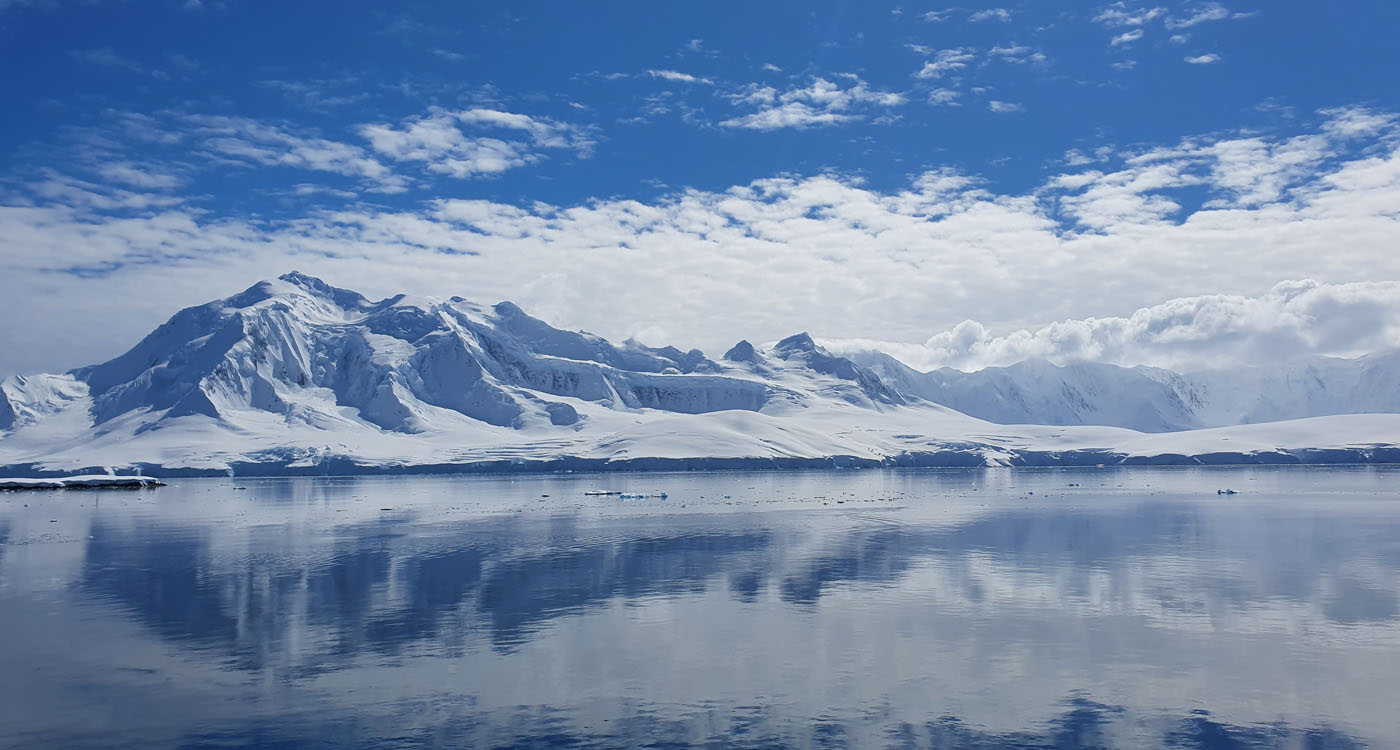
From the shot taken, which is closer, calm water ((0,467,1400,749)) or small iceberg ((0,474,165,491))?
calm water ((0,467,1400,749))

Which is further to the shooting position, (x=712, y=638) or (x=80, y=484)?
(x=80, y=484)

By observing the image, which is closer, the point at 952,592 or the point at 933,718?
the point at 933,718

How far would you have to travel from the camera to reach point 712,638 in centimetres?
2712

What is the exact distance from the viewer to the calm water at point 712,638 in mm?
19453

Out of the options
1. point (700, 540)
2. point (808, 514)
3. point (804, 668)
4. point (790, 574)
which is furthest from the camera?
point (808, 514)

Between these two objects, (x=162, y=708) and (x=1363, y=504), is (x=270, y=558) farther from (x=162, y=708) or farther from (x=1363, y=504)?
(x=1363, y=504)

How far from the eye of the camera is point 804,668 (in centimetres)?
2366

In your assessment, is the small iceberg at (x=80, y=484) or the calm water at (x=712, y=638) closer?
the calm water at (x=712, y=638)

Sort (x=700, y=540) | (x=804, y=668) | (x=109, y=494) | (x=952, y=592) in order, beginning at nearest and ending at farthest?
(x=804, y=668) → (x=952, y=592) → (x=700, y=540) → (x=109, y=494)

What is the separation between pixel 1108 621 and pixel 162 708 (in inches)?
951

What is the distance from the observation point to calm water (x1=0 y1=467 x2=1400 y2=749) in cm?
1945

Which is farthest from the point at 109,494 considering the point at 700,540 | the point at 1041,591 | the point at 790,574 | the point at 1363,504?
the point at 1363,504

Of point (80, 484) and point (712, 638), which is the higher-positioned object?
point (712, 638)

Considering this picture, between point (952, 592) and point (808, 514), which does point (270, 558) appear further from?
point (808, 514)
